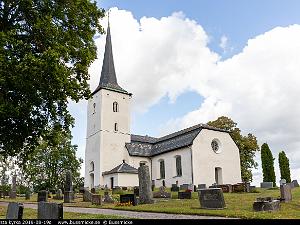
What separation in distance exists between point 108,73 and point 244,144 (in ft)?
69.7

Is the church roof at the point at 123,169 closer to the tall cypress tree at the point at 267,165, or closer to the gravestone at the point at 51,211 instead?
the tall cypress tree at the point at 267,165

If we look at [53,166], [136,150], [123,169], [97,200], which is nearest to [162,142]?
[136,150]

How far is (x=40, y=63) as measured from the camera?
13.6 meters

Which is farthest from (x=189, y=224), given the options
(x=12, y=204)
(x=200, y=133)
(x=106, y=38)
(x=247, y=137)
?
(x=106, y=38)

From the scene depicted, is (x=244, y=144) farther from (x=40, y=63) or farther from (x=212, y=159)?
(x=40, y=63)

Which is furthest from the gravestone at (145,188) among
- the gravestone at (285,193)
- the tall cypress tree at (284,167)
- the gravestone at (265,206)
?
the tall cypress tree at (284,167)

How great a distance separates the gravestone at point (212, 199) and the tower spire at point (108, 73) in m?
34.5

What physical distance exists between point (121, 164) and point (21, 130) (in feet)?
88.0

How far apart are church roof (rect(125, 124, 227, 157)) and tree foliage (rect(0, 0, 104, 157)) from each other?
23.0 metres

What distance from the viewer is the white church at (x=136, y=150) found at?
3850 cm

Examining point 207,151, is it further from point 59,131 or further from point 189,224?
point 189,224

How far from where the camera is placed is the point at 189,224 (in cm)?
588

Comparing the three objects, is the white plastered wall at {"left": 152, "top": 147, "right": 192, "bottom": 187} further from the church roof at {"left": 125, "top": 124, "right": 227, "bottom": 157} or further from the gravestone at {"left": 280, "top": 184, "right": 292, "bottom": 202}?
the gravestone at {"left": 280, "top": 184, "right": 292, "bottom": 202}

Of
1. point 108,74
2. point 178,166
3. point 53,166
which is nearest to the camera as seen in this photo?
point 178,166
